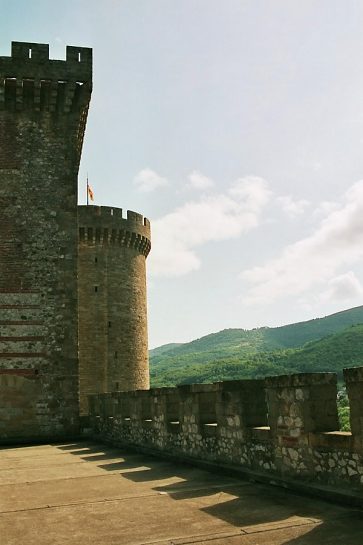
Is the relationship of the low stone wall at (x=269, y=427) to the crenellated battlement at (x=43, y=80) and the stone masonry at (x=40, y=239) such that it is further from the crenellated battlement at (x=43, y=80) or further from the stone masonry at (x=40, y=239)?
the crenellated battlement at (x=43, y=80)

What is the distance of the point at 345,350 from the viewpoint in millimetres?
118062

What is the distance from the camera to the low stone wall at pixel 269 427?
5711 mm

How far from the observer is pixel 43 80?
19.8 meters

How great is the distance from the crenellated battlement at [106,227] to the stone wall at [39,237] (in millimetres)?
8164

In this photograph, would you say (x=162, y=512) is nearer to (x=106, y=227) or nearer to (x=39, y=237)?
(x=39, y=237)

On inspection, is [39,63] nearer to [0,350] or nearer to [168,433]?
[0,350]

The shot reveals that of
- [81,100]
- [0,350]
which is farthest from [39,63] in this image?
[0,350]

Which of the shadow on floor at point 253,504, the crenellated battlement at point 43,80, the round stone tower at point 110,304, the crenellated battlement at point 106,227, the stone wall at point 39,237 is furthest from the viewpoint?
the crenellated battlement at point 106,227

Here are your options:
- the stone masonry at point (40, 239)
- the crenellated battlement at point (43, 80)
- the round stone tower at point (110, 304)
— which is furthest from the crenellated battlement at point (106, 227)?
the crenellated battlement at point (43, 80)

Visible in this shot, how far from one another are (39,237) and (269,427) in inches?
540

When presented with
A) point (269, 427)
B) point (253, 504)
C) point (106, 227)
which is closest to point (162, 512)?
point (253, 504)

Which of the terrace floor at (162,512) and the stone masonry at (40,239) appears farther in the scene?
the stone masonry at (40,239)

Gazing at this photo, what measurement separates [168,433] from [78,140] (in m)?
13.6

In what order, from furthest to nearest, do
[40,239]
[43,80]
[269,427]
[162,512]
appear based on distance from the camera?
1. [43,80]
2. [40,239]
3. [269,427]
4. [162,512]
